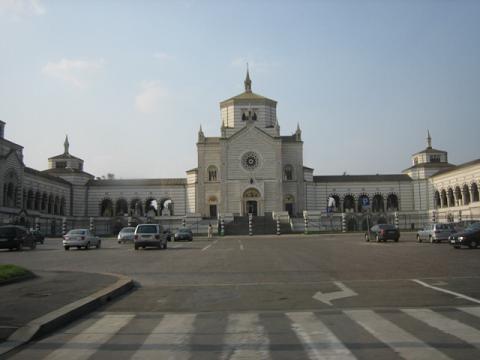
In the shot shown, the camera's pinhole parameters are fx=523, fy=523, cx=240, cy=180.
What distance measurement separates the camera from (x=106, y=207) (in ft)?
261

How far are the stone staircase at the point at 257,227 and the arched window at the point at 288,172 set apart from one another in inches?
412

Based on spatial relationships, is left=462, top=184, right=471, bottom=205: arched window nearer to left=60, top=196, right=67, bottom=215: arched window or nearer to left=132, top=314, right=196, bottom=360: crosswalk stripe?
left=60, top=196, right=67, bottom=215: arched window

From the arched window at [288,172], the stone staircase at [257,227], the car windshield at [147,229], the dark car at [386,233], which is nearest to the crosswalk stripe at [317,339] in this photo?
the car windshield at [147,229]

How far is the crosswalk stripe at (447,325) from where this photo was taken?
23.0ft

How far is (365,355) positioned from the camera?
626 centimetres

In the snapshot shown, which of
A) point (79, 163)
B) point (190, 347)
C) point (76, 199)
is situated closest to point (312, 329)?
point (190, 347)

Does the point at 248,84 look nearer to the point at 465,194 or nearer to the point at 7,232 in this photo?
the point at 465,194

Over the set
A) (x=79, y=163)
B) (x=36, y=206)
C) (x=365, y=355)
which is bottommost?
(x=365, y=355)

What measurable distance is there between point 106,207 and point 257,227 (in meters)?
27.7

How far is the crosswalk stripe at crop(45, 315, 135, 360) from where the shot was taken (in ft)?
21.5

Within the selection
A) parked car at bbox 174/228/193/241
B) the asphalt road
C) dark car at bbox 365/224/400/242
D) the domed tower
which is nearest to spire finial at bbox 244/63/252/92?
the domed tower

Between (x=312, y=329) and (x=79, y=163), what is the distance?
81810 millimetres

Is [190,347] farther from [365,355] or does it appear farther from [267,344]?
[365,355]

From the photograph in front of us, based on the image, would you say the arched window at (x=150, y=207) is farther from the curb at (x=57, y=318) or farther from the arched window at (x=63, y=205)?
the curb at (x=57, y=318)
